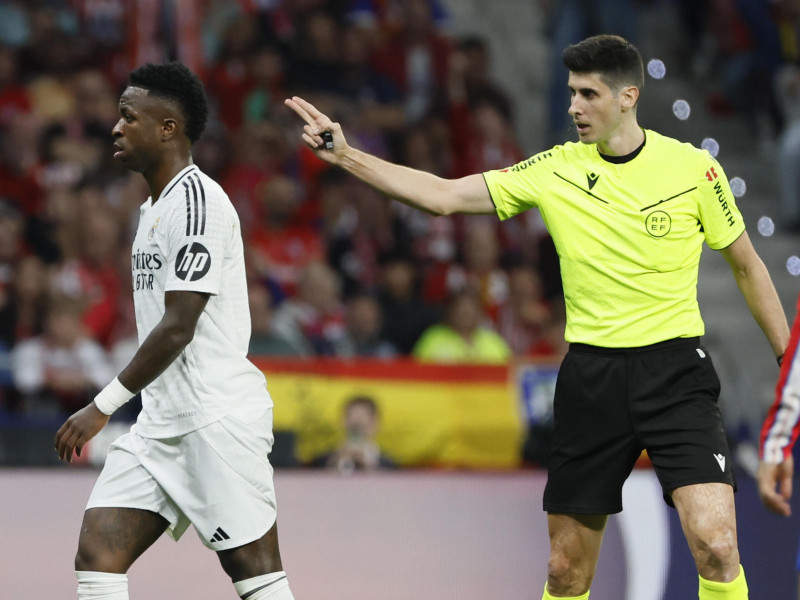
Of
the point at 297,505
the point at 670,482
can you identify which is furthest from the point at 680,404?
the point at 297,505

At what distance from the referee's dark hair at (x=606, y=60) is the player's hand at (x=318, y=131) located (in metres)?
0.88

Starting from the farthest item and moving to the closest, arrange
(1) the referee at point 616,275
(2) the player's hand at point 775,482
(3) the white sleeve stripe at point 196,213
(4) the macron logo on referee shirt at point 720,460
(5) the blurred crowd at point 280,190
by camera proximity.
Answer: (5) the blurred crowd at point 280,190
(1) the referee at point 616,275
(4) the macron logo on referee shirt at point 720,460
(3) the white sleeve stripe at point 196,213
(2) the player's hand at point 775,482

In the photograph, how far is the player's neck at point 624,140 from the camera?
4.64 m

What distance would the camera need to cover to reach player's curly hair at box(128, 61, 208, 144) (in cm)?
433

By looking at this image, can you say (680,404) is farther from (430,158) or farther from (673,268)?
(430,158)

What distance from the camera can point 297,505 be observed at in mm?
6305

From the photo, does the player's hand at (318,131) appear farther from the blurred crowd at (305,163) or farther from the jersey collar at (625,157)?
the blurred crowd at (305,163)

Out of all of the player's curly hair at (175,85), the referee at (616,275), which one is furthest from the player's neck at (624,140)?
the player's curly hair at (175,85)

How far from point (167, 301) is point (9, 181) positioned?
6.61 metres

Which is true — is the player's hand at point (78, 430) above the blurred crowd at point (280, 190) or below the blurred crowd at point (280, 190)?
below

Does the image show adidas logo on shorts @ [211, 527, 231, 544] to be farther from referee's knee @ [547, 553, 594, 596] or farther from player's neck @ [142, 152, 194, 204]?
referee's knee @ [547, 553, 594, 596]

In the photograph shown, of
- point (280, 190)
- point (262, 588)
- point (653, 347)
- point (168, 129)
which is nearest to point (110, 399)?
point (262, 588)

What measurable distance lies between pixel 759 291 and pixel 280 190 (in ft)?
20.5

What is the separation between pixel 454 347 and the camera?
932cm
